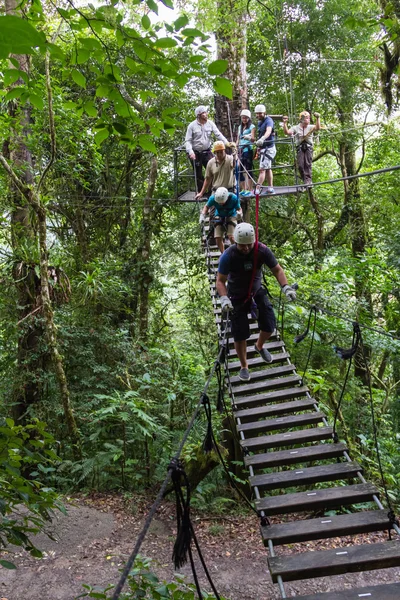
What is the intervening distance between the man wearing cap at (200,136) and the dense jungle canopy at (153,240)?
766mm

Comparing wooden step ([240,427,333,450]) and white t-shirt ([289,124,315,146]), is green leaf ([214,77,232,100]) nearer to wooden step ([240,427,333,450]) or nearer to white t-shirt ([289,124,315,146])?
wooden step ([240,427,333,450])

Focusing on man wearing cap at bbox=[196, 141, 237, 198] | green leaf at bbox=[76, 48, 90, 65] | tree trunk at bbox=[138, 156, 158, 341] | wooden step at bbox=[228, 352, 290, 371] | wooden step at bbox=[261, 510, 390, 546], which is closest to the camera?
green leaf at bbox=[76, 48, 90, 65]

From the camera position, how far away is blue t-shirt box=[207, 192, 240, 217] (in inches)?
232

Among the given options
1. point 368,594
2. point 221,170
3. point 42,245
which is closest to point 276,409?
point 368,594

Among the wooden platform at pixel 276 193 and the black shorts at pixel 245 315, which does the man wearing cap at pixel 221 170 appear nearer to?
the wooden platform at pixel 276 193

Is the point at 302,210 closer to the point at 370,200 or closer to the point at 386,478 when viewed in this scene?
the point at 370,200

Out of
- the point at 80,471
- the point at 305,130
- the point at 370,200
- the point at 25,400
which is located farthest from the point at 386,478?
the point at 370,200

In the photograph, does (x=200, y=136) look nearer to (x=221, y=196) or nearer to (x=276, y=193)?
(x=276, y=193)

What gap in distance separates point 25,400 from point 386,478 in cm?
476

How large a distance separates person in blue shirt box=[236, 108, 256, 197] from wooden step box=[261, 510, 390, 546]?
5.06m

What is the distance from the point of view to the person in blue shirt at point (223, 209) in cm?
575

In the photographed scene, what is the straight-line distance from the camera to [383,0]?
7496mm

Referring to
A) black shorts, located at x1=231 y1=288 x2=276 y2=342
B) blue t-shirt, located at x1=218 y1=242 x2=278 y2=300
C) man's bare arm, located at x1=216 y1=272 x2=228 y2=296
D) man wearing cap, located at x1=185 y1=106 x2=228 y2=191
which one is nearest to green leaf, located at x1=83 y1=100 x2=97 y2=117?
blue t-shirt, located at x1=218 y1=242 x2=278 y2=300

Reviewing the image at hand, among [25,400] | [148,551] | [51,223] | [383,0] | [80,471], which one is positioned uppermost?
[383,0]
